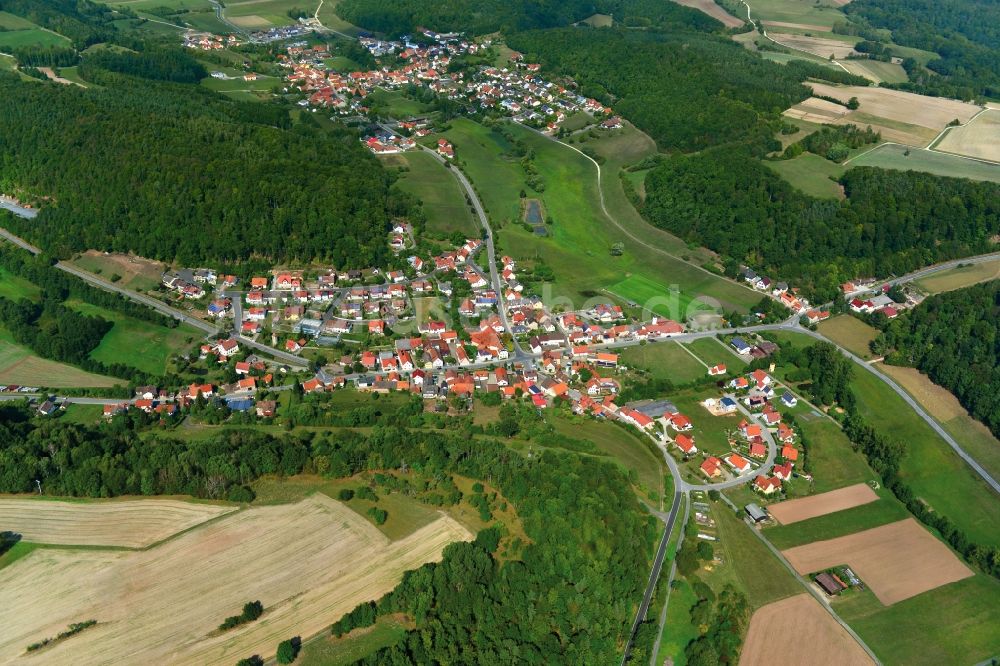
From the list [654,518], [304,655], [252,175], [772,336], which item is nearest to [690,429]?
[654,518]

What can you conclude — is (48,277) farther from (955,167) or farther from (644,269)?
(955,167)

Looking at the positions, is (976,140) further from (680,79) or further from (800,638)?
(800,638)

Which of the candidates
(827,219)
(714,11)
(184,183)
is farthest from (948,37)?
(184,183)

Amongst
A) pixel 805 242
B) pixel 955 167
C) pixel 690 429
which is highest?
pixel 955 167

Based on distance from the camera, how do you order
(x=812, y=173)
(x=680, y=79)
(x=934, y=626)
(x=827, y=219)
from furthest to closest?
(x=680, y=79) < (x=812, y=173) < (x=827, y=219) < (x=934, y=626)

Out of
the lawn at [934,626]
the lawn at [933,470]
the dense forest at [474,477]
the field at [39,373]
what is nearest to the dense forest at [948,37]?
the lawn at [933,470]
